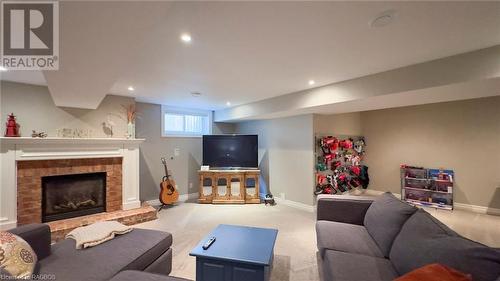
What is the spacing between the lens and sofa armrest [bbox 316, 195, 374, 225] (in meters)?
2.54

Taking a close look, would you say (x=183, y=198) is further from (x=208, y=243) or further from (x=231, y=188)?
(x=208, y=243)

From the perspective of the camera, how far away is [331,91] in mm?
3340

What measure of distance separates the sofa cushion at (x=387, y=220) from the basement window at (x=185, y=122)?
439 cm

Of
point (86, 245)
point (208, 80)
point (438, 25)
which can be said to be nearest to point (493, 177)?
point (438, 25)

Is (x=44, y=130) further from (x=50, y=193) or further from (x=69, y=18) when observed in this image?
(x=69, y=18)

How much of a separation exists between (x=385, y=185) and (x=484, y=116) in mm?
2315

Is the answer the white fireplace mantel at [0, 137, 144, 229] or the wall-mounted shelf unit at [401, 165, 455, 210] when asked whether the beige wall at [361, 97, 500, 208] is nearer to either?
the wall-mounted shelf unit at [401, 165, 455, 210]

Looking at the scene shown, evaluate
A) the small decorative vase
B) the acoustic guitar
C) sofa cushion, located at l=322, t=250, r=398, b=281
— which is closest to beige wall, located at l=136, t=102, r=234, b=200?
the acoustic guitar

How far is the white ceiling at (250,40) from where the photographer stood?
1451mm

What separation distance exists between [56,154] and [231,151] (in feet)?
10.1

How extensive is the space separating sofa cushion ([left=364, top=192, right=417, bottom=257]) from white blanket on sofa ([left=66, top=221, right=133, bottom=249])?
94.2 inches

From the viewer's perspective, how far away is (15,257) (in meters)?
1.38

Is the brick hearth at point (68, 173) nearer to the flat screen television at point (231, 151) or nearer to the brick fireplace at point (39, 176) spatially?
the brick fireplace at point (39, 176)

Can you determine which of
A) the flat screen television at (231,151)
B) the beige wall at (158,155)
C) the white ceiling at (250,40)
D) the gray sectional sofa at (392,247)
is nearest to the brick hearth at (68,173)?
the beige wall at (158,155)
